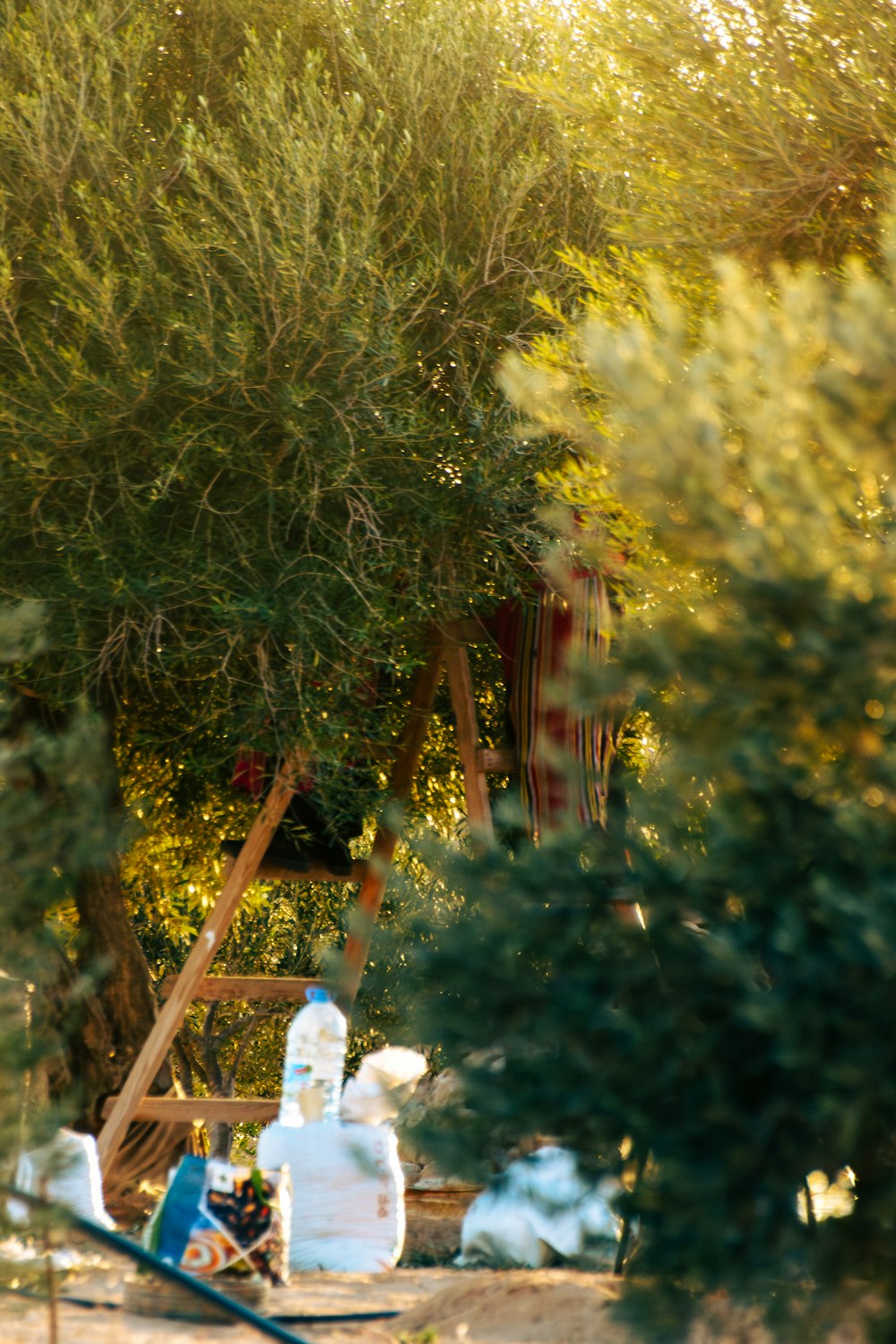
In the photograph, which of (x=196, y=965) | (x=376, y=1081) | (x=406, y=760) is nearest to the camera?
(x=376, y=1081)

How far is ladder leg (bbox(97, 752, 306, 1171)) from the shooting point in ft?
23.7

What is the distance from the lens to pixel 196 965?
7324mm

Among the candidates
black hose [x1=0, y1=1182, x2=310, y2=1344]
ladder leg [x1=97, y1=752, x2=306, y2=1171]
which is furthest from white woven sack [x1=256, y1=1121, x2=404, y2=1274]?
black hose [x1=0, y1=1182, x2=310, y2=1344]

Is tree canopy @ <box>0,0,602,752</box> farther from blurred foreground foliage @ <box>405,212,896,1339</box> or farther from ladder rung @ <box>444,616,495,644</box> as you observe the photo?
blurred foreground foliage @ <box>405,212,896,1339</box>

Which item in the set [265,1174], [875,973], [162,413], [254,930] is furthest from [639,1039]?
[254,930]

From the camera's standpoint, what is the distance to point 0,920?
310cm

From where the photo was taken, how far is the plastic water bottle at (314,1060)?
6020 mm

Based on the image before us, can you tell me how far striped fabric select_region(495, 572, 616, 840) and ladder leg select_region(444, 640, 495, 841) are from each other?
23cm

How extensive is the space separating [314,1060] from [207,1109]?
4.70 feet

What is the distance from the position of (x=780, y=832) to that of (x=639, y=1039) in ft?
1.56

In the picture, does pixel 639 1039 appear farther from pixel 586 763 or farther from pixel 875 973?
pixel 586 763

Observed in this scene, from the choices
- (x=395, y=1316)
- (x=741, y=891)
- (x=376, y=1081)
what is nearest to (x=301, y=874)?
(x=376, y=1081)

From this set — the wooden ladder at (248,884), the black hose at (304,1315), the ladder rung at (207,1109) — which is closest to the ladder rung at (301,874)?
the wooden ladder at (248,884)

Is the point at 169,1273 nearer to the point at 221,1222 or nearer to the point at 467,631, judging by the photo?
the point at 221,1222
